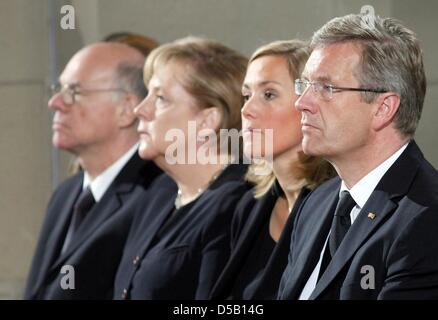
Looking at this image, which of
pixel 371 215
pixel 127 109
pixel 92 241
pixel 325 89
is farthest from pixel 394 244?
pixel 127 109

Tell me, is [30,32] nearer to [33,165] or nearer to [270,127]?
[33,165]

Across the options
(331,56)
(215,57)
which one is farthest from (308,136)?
(215,57)

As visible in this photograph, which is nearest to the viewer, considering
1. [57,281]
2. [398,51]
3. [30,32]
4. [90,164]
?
[398,51]

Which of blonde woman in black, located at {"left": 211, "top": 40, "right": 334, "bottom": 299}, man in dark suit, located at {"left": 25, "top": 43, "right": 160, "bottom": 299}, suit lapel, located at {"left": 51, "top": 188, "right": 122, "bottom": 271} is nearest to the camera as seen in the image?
blonde woman in black, located at {"left": 211, "top": 40, "right": 334, "bottom": 299}

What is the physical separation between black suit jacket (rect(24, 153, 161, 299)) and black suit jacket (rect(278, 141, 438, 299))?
1.81 m

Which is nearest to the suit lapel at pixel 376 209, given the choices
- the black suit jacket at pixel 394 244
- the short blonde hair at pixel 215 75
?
the black suit jacket at pixel 394 244

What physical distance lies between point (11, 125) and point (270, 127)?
233 centimetres

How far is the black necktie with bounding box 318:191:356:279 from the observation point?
3293mm

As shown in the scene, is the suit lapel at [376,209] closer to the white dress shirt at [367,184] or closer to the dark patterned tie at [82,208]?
the white dress shirt at [367,184]

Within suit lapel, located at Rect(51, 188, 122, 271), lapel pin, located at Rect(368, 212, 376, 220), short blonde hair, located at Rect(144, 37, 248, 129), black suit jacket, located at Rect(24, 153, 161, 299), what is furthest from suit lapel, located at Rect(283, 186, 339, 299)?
suit lapel, located at Rect(51, 188, 122, 271)

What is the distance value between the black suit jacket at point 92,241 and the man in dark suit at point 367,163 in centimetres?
158

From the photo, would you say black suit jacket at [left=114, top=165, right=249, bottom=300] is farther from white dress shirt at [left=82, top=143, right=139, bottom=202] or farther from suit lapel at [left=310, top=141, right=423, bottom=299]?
suit lapel at [left=310, top=141, right=423, bottom=299]

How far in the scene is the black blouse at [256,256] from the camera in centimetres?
382
